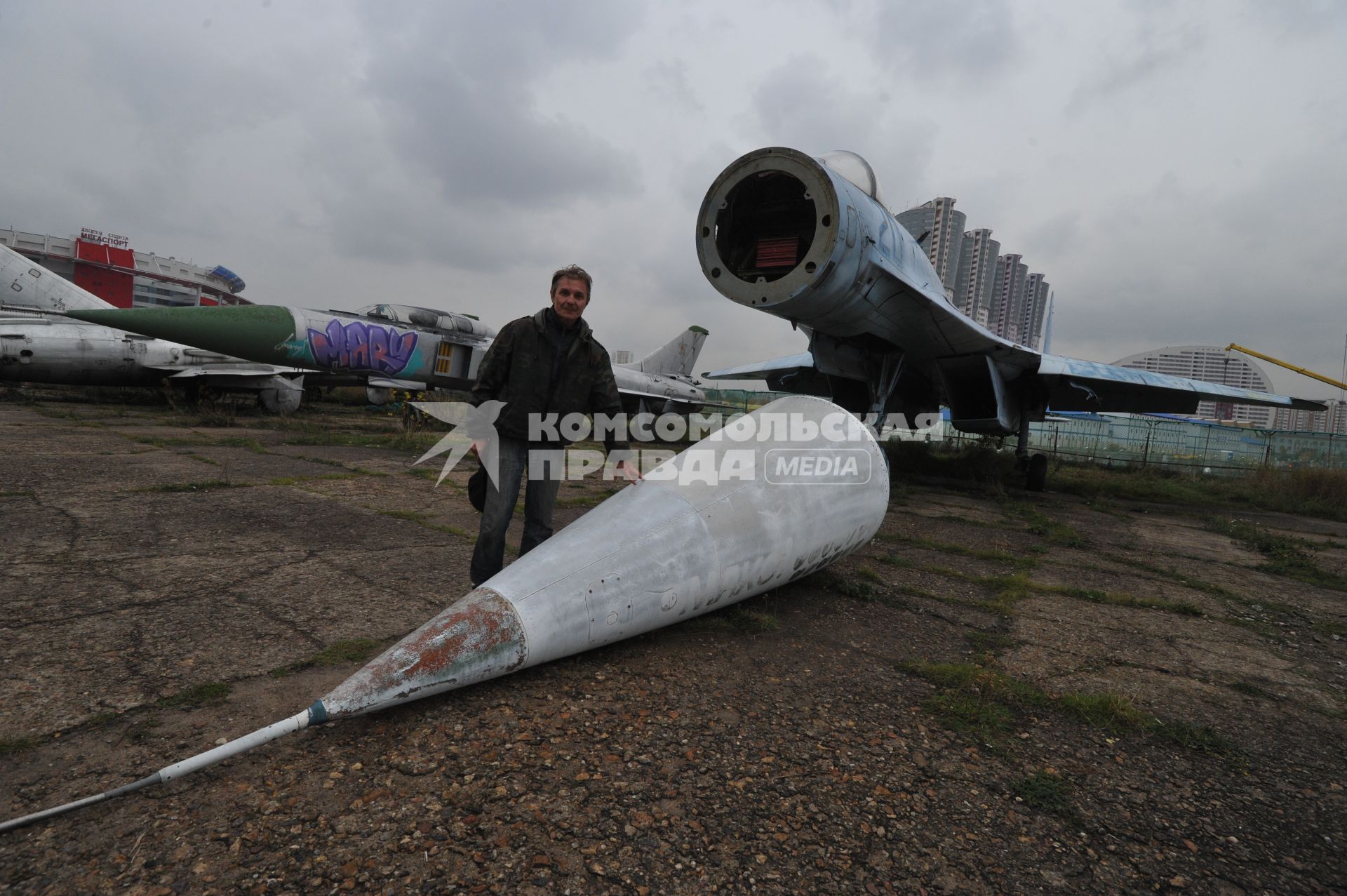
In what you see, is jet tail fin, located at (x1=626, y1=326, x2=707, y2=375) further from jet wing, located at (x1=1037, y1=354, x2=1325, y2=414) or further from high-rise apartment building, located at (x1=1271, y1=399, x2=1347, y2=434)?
high-rise apartment building, located at (x1=1271, y1=399, x2=1347, y2=434)

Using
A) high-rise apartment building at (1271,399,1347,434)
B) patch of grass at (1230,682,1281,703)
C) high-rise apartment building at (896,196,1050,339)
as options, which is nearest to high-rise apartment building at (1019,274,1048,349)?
high-rise apartment building at (896,196,1050,339)

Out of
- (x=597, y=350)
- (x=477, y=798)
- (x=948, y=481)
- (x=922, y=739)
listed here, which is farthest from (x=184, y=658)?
(x=948, y=481)

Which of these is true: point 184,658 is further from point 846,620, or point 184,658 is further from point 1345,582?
point 1345,582

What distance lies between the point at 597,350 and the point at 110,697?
2378mm

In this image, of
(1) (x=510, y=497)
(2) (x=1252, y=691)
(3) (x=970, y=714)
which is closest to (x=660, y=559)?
(1) (x=510, y=497)

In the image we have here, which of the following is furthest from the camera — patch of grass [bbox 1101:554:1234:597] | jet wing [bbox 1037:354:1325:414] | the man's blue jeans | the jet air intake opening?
jet wing [bbox 1037:354:1325:414]

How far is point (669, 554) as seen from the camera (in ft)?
8.46

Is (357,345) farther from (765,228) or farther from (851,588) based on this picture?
(851,588)

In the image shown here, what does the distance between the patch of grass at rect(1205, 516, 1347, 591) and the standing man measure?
20.5 feet

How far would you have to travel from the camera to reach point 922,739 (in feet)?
6.99

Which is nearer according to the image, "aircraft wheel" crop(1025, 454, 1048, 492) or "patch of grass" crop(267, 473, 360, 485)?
"patch of grass" crop(267, 473, 360, 485)

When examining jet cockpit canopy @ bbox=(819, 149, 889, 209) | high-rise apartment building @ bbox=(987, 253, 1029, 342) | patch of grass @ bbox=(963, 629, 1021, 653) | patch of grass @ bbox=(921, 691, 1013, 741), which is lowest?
patch of grass @ bbox=(921, 691, 1013, 741)

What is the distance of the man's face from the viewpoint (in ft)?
9.73

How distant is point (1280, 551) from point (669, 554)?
23.5 feet
